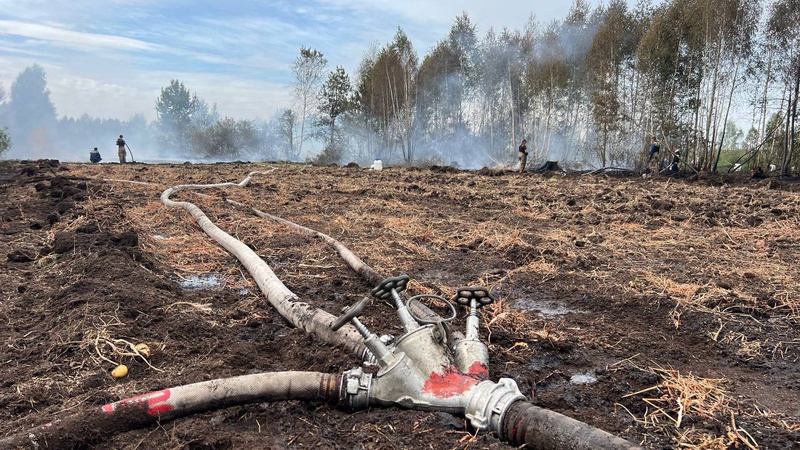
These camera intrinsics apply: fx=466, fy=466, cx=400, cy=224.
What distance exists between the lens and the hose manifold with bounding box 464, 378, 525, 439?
181 centimetres

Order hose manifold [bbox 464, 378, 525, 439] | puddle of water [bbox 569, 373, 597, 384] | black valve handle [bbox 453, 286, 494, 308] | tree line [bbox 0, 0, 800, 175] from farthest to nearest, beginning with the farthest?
1. tree line [bbox 0, 0, 800, 175]
2. black valve handle [bbox 453, 286, 494, 308]
3. puddle of water [bbox 569, 373, 597, 384]
4. hose manifold [bbox 464, 378, 525, 439]

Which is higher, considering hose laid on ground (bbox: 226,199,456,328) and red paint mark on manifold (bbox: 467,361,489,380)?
hose laid on ground (bbox: 226,199,456,328)

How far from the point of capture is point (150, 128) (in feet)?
231

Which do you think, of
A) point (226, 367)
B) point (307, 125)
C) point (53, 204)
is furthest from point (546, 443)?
point (307, 125)

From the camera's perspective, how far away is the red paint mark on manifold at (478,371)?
2096mm

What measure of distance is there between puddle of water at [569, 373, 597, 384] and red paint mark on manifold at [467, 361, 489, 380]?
23.7 inches

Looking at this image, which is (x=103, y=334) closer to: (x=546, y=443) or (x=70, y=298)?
(x=70, y=298)

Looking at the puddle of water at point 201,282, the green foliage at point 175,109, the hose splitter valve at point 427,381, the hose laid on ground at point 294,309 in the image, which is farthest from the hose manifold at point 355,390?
the green foliage at point 175,109

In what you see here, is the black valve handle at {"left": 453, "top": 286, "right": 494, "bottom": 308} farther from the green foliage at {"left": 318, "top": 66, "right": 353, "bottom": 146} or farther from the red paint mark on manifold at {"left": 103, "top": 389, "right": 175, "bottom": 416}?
the green foliage at {"left": 318, "top": 66, "right": 353, "bottom": 146}

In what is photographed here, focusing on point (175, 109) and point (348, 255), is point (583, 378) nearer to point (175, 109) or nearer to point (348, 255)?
point (348, 255)

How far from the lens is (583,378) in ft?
8.11

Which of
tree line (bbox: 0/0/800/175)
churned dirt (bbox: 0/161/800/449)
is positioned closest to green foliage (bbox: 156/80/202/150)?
tree line (bbox: 0/0/800/175)

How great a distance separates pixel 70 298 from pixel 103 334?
74 cm

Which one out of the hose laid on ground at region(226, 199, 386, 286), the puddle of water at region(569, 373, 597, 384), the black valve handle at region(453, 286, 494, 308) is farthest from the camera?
the hose laid on ground at region(226, 199, 386, 286)
